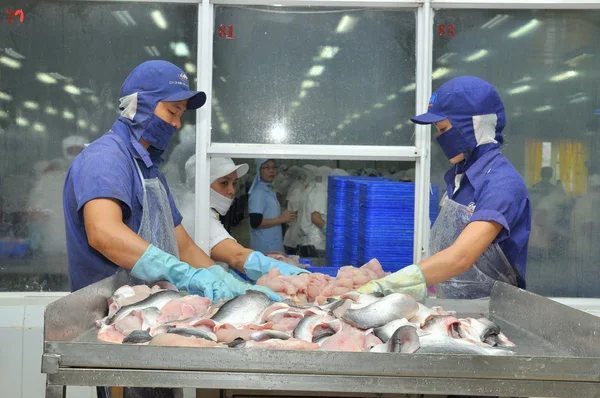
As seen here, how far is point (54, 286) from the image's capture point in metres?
4.73

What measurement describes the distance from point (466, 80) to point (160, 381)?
231 centimetres

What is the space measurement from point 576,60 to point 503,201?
2.07 meters

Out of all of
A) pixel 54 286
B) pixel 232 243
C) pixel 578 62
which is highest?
pixel 578 62

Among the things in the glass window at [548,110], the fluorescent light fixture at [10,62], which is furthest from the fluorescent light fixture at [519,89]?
the fluorescent light fixture at [10,62]

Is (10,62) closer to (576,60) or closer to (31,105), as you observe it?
(31,105)

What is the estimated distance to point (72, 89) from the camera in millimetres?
4727

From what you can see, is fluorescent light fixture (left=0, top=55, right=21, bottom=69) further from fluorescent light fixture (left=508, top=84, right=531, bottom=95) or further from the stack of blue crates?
fluorescent light fixture (left=508, top=84, right=531, bottom=95)

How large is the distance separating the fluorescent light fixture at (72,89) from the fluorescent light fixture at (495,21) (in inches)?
110

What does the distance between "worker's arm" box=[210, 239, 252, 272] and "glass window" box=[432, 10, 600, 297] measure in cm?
147

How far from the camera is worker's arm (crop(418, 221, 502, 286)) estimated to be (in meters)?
3.19

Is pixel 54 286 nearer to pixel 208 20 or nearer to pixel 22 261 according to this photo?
pixel 22 261

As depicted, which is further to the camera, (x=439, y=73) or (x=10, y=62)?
(x=439, y=73)

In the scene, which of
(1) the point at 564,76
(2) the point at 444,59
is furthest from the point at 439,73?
(1) the point at 564,76

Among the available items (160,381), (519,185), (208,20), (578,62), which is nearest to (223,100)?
(208,20)
